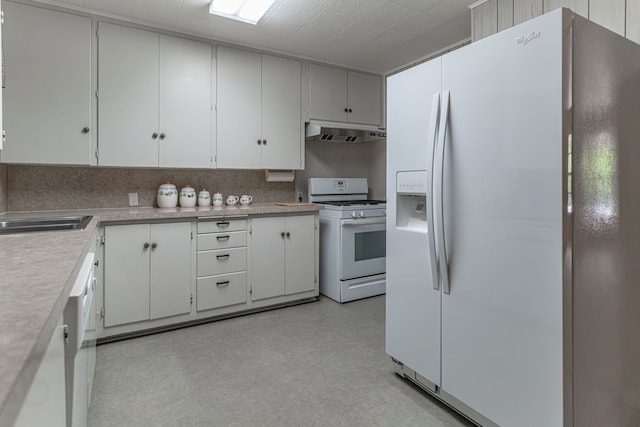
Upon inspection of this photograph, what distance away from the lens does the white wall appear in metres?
4.15

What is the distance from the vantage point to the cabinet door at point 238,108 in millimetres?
3264

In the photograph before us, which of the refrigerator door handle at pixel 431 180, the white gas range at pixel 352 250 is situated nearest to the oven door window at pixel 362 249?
the white gas range at pixel 352 250

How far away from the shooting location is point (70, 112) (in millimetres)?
2658

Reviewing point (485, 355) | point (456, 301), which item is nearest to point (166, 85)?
point (456, 301)

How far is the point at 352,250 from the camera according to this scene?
354 cm

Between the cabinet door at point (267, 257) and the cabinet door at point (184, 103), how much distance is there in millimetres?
736

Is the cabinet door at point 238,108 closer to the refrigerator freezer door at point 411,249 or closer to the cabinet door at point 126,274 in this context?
the cabinet door at point 126,274

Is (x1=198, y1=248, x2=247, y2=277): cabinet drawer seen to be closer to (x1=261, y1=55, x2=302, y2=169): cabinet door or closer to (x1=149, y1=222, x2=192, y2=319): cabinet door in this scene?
(x1=149, y1=222, x2=192, y2=319): cabinet door

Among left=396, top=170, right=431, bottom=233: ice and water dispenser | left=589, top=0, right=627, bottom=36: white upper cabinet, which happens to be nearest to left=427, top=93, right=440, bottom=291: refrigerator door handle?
left=396, top=170, right=431, bottom=233: ice and water dispenser

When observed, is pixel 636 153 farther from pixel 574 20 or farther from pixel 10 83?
pixel 10 83

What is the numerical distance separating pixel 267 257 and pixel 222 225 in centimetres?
50

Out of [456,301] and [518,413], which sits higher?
[456,301]

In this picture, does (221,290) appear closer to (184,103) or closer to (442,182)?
(184,103)

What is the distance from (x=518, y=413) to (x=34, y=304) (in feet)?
5.36
